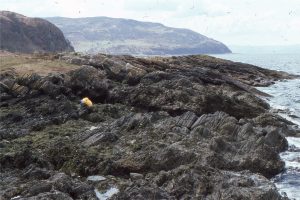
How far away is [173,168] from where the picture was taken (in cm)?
2392

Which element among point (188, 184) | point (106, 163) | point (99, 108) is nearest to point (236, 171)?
point (188, 184)

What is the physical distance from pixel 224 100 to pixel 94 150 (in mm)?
18199

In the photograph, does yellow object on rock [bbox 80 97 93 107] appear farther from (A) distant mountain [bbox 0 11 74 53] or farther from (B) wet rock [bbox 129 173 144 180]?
(A) distant mountain [bbox 0 11 74 53]

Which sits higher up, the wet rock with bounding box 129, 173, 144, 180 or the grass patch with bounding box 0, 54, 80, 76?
the grass patch with bounding box 0, 54, 80, 76

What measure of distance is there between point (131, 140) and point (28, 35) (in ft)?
442

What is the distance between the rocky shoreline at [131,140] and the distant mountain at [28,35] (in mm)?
100801

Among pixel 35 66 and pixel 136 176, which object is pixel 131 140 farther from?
pixel 35 66

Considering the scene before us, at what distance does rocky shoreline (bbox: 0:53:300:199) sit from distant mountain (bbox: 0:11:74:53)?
331 feet

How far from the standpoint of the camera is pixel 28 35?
15462 centimetres

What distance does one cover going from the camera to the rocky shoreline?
20234 millimetres

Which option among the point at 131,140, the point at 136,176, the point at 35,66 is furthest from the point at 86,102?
the point at 35,66

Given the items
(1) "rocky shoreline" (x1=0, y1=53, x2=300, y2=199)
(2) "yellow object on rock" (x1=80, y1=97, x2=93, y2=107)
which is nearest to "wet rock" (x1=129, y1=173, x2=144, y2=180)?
(1) "rocky shoreline" (x1=0, y1=53, x2=300, y2=199)

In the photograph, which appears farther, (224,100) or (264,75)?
(264,75)

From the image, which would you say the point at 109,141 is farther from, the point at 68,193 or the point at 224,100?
the point at 224,100
